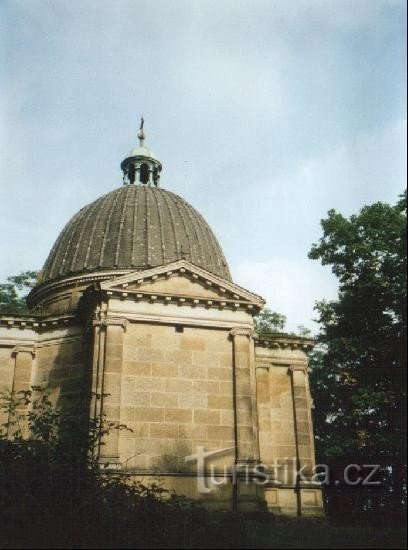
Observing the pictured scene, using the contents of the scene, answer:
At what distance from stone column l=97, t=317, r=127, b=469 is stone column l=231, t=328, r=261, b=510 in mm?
4314

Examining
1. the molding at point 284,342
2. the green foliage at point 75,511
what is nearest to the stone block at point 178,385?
the molding at point 284,342

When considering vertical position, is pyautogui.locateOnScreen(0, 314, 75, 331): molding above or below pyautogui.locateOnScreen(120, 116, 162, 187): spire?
below

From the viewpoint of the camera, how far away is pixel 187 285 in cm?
2278

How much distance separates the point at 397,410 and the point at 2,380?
1558cm

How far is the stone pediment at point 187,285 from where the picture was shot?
868 inches

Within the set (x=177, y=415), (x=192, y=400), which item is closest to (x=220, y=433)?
(x=192, y=400)

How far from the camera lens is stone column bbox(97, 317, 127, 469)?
758 inches

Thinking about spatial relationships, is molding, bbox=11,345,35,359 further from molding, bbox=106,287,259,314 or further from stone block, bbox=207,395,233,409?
stone block, bbox=207,395,233,409

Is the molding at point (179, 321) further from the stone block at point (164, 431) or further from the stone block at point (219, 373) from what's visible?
the stone block at point (164, 431)

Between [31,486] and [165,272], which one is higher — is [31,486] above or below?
below

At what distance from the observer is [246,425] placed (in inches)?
837

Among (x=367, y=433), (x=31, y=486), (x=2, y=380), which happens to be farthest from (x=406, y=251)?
(x=2, y=380)

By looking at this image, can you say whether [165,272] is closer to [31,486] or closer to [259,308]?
[259,308]

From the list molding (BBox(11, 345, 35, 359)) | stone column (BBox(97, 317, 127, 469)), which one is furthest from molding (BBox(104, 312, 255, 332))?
molding (BBox(11, 345, 35, 359))
